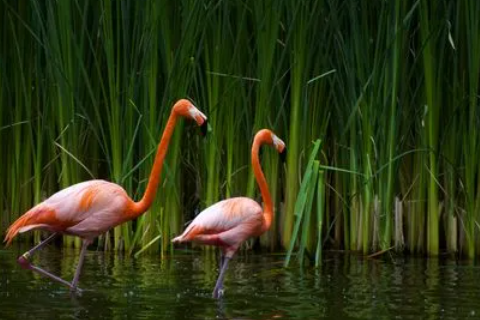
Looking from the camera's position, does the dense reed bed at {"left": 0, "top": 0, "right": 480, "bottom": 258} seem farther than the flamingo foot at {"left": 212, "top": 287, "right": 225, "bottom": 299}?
Yes

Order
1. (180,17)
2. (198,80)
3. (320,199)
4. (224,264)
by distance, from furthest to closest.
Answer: (198,80) → (180,17) → (320,199) → (224,264)

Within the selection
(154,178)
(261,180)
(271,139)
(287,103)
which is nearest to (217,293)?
(154,178)

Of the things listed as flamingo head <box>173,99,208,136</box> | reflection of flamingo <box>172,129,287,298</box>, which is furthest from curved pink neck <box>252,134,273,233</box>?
flamingo head <box>173,99,208,136</box>

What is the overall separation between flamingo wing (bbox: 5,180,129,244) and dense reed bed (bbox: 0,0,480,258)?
0.98 meters

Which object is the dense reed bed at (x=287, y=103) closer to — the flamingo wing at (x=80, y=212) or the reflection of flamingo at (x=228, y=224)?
the reflection of flamingo at (x=228, y=224)

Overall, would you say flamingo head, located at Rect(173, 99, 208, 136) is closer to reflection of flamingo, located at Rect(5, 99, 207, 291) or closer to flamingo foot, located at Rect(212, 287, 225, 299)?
reflection of flamingo, located at Rect(5, 99, 207, 291)

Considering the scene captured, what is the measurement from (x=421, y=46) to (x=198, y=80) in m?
1.92

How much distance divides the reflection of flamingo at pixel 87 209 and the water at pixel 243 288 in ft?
1.17

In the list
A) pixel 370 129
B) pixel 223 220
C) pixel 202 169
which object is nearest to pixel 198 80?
pixel 202 169

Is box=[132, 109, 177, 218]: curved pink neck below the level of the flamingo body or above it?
above

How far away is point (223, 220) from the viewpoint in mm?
8125

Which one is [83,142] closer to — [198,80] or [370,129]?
[198,80]

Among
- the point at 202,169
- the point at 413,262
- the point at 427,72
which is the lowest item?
the point at 413,262

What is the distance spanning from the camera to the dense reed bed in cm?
920
